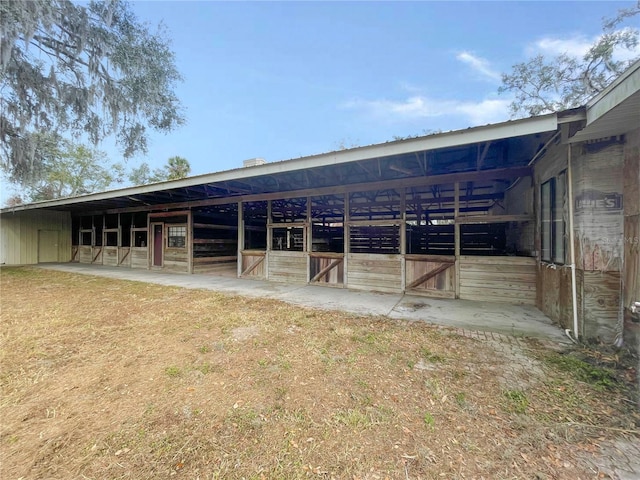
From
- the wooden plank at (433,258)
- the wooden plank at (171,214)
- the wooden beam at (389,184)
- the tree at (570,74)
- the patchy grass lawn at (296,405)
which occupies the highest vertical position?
the tree at (570,74)

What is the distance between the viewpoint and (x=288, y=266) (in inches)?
289

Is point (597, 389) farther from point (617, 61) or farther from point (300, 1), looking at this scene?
point (617, 61)

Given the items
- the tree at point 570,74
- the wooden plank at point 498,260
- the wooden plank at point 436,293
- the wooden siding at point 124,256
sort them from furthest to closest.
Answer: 1. the tree at point 570,74
2. the wooden siding at point 124,256
3. the wooden plank at point 436,293
4. the wooden plank at point 498,260

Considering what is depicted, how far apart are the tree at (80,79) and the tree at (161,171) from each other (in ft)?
52.6

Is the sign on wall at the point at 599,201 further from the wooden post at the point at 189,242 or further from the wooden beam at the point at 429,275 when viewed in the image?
the wooden post at the point at 189,242

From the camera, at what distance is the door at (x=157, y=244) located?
10.2 m

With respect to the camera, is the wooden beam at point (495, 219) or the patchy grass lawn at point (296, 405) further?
the wooden beam at point (495, 219)

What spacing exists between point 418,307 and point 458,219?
196cm

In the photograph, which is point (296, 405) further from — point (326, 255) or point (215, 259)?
point (215, 259)

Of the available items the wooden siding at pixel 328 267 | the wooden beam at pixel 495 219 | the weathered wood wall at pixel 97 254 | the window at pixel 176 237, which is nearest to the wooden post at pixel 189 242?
the window at pixel 176 237

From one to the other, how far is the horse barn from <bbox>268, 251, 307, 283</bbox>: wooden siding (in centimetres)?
4

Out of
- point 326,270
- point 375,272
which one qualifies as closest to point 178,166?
point 326,270

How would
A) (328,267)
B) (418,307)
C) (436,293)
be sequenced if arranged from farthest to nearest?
(328,267) < (436,293) < (418,307)

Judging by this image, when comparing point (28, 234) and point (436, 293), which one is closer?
point (436, 293)
